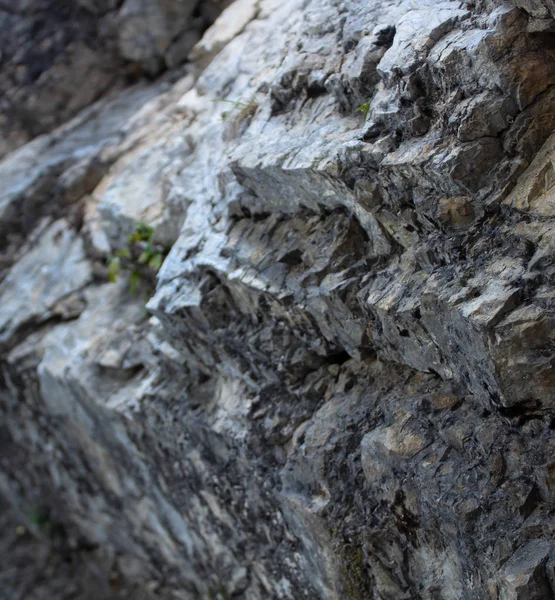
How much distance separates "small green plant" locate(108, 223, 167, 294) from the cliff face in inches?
1.5

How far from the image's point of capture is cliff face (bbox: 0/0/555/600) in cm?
260

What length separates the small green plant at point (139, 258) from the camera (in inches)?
221

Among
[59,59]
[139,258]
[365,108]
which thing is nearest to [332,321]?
[365,108]

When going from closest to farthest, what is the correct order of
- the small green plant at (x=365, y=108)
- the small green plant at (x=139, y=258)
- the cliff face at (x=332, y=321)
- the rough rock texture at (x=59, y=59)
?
the cliff face at (x=332, y=321) → the small green plant at (x=365, y=108) → the small green plant at (x=139, y=258) → the rough rock texture at (x=59, y=59)

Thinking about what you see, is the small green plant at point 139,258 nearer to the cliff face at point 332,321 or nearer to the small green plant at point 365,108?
the cliff face at point 332,321

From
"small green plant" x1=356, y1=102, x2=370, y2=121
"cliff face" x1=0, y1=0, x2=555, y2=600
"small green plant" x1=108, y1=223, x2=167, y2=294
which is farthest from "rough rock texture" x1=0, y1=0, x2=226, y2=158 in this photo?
"small green plant" x1=356, y1=102, x2=370, y2=121

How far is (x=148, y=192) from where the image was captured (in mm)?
6324

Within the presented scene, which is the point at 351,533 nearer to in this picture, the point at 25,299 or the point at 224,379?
the point at 224,379

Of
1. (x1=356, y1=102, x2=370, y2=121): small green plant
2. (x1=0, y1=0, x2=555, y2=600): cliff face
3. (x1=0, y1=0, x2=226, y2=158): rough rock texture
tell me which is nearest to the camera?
(x1=0, y1=0, x2=555, y2=600): cliff face

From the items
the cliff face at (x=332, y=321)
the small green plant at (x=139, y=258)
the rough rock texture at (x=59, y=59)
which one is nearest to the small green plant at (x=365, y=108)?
the cliff face at (x=332, y=321)

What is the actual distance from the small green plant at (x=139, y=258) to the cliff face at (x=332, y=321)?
0.13ft

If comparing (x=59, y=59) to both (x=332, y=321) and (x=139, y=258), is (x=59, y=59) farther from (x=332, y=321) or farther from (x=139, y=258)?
(x=332, y=321)

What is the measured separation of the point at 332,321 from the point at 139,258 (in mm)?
2757

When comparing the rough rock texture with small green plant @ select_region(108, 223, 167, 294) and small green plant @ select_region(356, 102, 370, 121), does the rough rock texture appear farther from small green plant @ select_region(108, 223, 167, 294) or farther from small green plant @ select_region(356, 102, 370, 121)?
small green plant @ select_region(356, 102, 370, 121)
